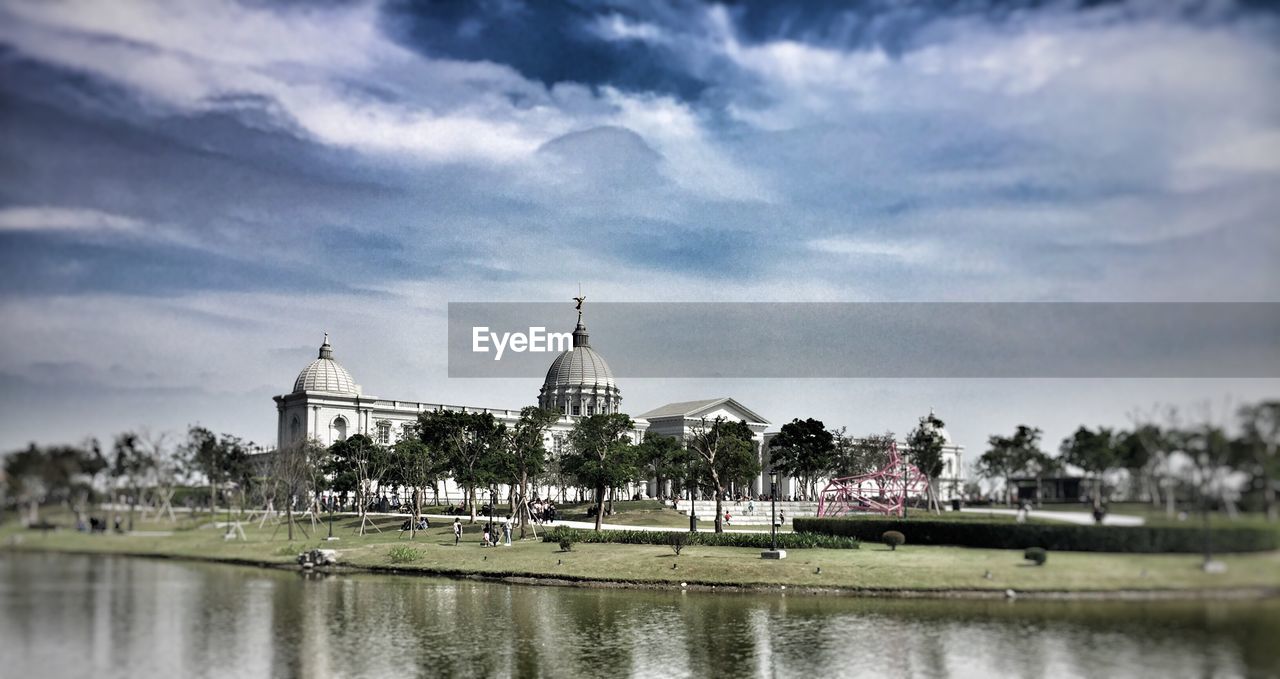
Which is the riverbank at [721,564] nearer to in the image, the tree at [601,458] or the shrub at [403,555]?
the shrub at [403,555]

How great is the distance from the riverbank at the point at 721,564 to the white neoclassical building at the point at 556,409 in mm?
13344

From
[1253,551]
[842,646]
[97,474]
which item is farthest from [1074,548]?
[97,474]

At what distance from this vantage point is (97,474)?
2586 cm

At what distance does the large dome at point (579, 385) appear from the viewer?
16375 centimetres

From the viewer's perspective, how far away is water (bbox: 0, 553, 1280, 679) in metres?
23.3

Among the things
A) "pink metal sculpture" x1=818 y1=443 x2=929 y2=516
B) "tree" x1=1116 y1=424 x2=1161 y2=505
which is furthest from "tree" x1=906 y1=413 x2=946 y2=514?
"tree" x1=1116 y1=424 x2=1161 y2=505

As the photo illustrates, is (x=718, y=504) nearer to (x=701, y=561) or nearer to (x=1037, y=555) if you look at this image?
(x=701, y=561)

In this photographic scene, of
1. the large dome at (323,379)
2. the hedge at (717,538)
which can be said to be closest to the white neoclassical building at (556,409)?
the large dome at (323,379)

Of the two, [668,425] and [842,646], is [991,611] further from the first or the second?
[668,425]

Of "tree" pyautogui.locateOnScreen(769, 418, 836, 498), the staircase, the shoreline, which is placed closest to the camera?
the shoreline

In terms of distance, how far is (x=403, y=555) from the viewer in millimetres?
55750

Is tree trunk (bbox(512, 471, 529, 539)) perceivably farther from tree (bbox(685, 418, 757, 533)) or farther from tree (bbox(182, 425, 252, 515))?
tree (bbox(182, 425, 252, 515))

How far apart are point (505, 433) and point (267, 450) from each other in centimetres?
1905

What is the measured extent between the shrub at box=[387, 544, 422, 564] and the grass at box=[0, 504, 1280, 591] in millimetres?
71
